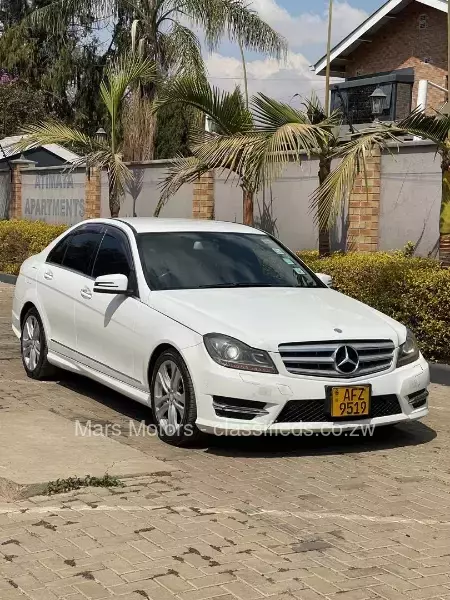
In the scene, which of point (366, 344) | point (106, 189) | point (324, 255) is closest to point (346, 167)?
point (324, 255)

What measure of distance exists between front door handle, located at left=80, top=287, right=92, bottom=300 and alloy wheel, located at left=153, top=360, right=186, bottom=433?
134 centimetres

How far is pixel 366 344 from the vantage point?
6480 mm

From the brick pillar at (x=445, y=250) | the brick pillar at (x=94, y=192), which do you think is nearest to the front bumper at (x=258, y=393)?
the brick pillar at (x=445, y=250)

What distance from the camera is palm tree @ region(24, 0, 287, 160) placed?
19.4 m

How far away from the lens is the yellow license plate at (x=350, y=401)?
245 inches

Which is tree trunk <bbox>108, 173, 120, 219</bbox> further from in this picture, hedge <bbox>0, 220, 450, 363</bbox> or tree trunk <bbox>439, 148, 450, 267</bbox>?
tree trunk <bbox>439, 148, 450, 267</bbox>

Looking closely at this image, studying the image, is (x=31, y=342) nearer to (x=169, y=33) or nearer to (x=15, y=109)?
(x=169, y=33)

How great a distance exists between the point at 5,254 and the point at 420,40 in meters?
11.9

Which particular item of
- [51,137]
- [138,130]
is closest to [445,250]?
[51,137]

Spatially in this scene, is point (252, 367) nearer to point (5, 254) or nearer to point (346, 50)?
point (5, 254)

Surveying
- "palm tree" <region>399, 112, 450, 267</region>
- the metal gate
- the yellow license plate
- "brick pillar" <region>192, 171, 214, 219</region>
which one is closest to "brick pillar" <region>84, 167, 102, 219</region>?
"brick pillar" <region>192, 171, 214, 219</region>

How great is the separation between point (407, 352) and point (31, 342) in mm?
3758

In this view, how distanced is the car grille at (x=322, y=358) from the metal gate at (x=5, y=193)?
61.2 feet

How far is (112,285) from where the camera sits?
718 centimetres
